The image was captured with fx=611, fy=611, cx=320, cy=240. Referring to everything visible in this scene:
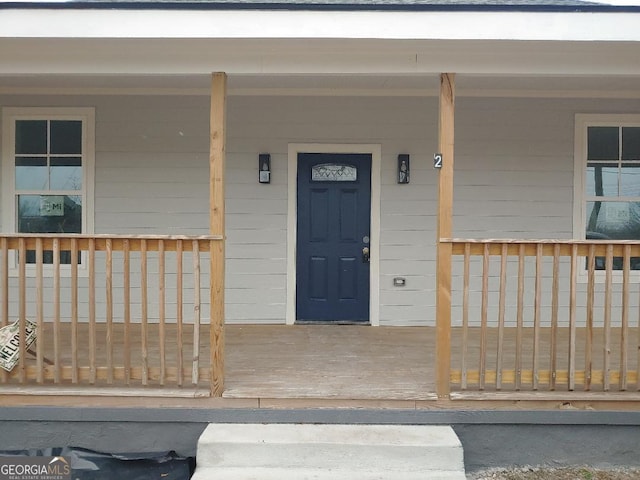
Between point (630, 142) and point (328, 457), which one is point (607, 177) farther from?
point (328, 457)

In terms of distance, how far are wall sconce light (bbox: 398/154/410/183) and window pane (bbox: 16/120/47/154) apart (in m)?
3.69

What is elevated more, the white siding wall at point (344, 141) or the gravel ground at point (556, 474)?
the white siding wall at point (344, 141)

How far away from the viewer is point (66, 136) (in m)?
6.37

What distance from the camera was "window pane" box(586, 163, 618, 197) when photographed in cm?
638

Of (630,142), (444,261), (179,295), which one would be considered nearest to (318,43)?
(444,261)

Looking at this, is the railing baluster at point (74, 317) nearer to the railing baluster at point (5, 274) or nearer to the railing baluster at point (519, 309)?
the railing baluster at point (5, 274)

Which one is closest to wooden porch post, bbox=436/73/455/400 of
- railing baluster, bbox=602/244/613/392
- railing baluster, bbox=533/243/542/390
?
railing baluster, bbox=533/243/542/390

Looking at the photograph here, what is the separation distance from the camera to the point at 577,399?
4.14m

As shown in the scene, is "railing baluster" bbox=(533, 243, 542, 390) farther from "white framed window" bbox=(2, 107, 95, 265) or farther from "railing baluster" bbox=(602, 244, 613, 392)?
"white framed window" bbox=(2, 107, 95, 265)

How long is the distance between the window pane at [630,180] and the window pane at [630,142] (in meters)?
0.09

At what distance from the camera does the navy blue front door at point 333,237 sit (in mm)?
6473

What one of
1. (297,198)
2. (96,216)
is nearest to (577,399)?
(297,198)

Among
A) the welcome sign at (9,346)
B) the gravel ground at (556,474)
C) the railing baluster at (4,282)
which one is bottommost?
the gravel ground at (556,474)

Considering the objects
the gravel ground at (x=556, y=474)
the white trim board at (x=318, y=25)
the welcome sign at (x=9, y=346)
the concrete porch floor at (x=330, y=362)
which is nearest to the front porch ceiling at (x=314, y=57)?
the white trim board at (x=318, y=25)
